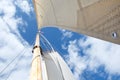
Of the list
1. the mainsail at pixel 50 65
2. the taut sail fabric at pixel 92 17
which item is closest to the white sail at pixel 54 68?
the mainsail at pixel 50 65

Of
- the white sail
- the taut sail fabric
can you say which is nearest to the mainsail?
the white sail

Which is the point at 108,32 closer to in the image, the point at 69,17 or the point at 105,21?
the point at 105,21

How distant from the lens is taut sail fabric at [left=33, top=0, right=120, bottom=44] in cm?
668

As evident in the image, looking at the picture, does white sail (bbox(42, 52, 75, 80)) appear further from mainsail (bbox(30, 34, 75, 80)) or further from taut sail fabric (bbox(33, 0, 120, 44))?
taut sail fabric (bbox(33, 0, 120, 44))

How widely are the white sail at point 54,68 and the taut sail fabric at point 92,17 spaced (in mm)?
2277

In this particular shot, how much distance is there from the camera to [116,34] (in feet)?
21.9

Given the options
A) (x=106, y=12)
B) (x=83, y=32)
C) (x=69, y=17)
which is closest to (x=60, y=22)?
(x=69, y=17)

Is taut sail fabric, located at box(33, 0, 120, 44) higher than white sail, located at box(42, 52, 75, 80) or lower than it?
higher

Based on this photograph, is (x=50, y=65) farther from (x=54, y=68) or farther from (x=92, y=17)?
(x=92, y=17)

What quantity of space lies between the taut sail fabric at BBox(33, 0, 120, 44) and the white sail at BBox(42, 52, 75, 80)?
2.28 m

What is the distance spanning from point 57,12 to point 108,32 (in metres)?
3.28

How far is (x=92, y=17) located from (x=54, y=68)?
5.12 metres

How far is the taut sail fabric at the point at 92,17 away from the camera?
668cm

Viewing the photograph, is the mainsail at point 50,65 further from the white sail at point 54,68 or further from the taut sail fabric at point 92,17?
the taut sail fabric at point 92,17
